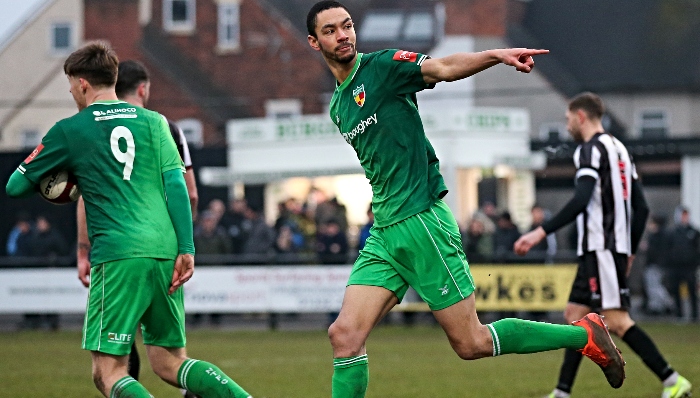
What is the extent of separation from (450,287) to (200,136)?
38.9 metres

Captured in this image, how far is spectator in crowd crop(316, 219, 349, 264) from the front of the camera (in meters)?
19.5

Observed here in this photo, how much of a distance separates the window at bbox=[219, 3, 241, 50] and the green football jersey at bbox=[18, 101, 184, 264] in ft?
132

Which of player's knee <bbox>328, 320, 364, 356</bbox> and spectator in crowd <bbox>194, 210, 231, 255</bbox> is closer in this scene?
player's knee <bbox>328, 320, 364, 356</bbox>

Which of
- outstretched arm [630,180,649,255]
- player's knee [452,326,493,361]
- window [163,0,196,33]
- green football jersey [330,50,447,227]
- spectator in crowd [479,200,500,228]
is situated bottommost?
spectator in crowd [479,200,500,228]

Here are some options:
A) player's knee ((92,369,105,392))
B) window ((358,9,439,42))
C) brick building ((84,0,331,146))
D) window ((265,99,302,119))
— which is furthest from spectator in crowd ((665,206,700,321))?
window ((358,9,439,42))

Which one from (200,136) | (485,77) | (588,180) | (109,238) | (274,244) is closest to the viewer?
(109,238)

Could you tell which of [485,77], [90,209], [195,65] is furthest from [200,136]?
[90,209]

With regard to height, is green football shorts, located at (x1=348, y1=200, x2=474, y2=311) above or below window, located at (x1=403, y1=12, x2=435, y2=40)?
below

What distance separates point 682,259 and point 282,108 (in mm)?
26741

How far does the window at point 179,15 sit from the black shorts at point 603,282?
3886 centimetres

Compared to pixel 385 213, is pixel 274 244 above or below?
below

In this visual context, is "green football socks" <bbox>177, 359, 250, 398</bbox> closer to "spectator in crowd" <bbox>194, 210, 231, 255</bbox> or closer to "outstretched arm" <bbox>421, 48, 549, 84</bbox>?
"outstretched arm" <bbox>421, 48, 549, 84</bbox>

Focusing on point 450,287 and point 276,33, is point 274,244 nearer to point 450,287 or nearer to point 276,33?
point 450,287

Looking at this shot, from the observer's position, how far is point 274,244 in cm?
2045
